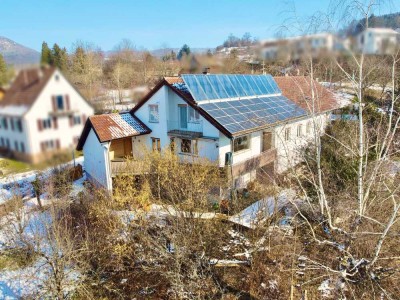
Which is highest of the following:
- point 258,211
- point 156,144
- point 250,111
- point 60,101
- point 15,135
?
point 60,101

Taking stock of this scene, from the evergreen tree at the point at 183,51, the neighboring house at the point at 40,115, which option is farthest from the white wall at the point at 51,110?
the evergreen tree at the point at 183,51

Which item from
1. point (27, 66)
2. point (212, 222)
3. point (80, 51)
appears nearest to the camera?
point (27, 66)

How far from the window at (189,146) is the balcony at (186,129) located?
0.56 m

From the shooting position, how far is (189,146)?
21.6 m

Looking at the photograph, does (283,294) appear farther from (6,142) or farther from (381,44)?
(6,142)

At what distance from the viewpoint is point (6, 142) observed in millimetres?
1061

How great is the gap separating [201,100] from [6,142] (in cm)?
2035

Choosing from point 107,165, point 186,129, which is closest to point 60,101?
point 107,165

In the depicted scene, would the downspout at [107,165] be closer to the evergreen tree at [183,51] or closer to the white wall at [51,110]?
the evergreen tree at [183,51]

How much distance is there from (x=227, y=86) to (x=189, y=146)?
603 centimetres

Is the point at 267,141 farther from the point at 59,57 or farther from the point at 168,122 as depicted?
the point at 59,57

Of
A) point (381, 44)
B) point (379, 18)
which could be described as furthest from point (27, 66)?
point (379, 18)

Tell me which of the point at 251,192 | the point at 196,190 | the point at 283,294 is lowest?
the point at 283,294

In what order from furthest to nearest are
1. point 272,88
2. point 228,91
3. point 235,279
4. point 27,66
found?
point 272,88, point 228,91, point 235,279, point 27,66
